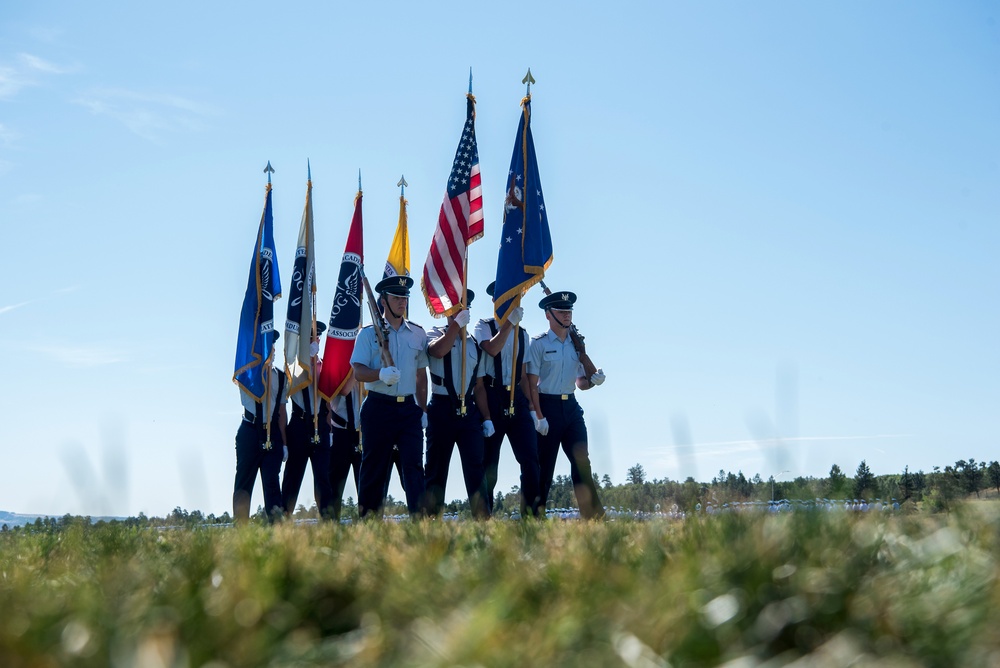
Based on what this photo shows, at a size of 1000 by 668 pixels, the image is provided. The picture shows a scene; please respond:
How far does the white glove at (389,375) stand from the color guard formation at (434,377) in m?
0.01

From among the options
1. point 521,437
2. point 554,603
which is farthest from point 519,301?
point 554,603

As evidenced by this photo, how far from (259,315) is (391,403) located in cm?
442

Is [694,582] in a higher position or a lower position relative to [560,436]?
lower

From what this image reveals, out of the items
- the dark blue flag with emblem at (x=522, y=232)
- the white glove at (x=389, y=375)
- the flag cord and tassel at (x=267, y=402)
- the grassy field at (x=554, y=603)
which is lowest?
the grassy field at (x=554, y=603)

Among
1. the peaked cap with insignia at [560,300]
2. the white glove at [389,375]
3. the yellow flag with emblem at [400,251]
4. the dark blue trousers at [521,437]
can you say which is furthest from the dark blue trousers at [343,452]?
the white glove at [389,375]

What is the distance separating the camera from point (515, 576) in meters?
2.55

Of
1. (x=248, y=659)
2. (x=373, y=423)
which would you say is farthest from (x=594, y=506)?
(x=248, y=659)

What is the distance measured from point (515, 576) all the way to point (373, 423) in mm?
7033

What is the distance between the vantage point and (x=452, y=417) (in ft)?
33.3

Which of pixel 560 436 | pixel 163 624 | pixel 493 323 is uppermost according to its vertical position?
pixel 493 323

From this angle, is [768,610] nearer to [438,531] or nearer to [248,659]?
[248,659]

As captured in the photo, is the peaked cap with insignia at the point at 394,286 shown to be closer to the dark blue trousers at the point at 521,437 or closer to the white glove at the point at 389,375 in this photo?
the white glove at the point at 389,375

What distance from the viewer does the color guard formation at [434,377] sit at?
31.5 ft

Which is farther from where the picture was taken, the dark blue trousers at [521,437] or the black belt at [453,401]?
the dark blue trousers at [521,437]
